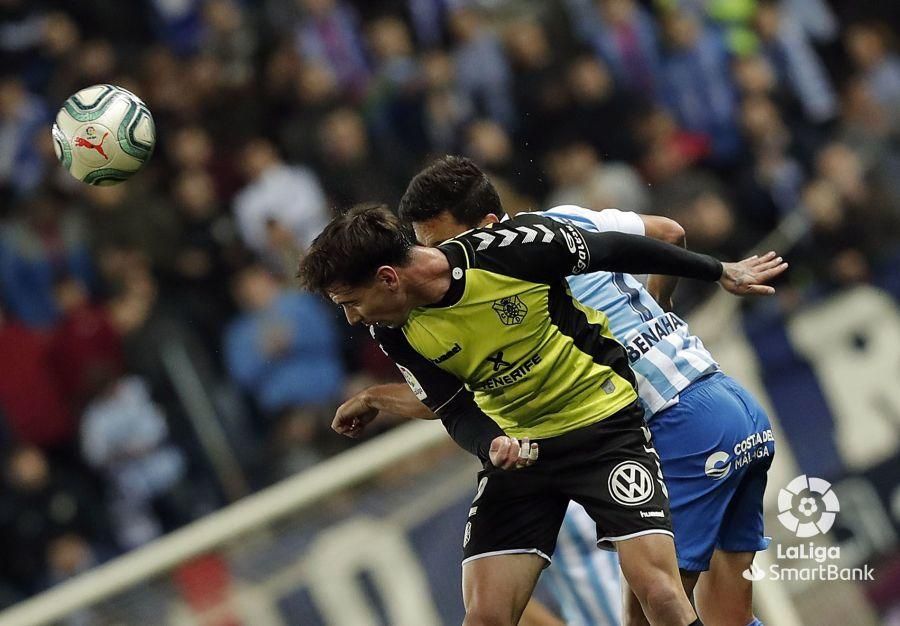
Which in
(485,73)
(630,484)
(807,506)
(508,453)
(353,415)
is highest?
(485,73)

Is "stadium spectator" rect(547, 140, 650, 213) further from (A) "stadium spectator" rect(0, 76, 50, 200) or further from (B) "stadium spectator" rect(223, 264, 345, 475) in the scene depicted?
(A) "stadium spectator" rect(0, 76, 50, 200)

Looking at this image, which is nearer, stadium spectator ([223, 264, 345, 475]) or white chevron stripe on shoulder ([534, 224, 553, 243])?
white chevron stripe on shoulder ([534, 224, 553, 243])

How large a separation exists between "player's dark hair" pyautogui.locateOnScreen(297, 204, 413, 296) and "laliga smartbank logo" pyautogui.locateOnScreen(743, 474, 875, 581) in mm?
→ 3608

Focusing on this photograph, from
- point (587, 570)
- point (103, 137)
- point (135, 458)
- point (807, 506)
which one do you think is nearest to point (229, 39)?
point (135, 458)

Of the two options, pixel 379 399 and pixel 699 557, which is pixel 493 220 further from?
pixel 699 557

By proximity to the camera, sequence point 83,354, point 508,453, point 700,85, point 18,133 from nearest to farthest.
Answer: point 508,453 → point 83,354 → point 700,85 → point 18,133

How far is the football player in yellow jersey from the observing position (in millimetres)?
5164

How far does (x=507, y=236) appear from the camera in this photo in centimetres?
520

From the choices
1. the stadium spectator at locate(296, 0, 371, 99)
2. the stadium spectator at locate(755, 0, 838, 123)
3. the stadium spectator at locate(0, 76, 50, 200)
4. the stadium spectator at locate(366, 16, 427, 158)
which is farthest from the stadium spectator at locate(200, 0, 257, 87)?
the stadium spectator at locate(755, 0, 838, 123)

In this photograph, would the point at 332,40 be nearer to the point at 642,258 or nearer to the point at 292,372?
the point at 292,372

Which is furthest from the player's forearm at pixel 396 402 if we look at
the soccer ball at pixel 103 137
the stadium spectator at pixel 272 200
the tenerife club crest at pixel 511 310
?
the stadium spectator at pixel 272 200

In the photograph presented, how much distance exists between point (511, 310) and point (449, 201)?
0.59m

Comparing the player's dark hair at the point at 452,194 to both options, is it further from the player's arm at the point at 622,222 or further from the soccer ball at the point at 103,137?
the soccer ball at the point at 103,137

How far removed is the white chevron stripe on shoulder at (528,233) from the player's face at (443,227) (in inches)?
16.8
